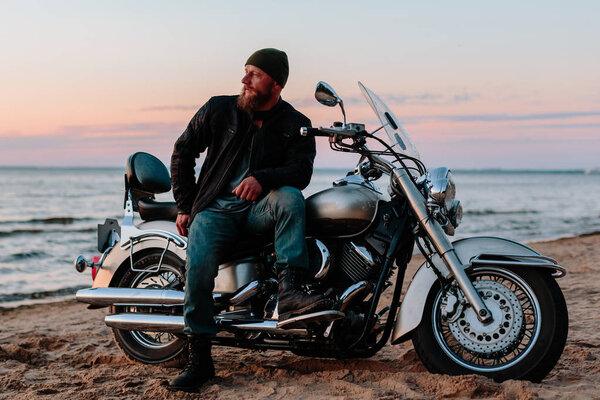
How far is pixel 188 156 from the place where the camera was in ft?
14.0

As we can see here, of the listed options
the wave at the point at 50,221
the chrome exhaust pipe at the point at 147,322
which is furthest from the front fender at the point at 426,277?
the wave at the point at 50,221

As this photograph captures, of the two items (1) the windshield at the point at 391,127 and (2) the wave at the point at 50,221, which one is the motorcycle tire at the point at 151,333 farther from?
(2) the wave at the point at 50,221

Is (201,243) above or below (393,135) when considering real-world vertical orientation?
below

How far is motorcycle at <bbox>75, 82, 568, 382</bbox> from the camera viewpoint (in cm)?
369

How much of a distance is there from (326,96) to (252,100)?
2.20 feet

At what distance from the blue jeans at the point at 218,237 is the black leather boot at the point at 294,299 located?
76 millimetres

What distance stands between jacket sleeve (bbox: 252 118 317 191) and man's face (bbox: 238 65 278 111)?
0.27m

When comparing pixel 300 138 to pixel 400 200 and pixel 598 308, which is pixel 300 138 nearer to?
pixel 400 200

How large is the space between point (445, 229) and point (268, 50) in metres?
1.60

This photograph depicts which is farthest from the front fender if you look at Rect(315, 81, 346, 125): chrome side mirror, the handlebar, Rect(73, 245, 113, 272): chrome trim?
Rect(73, 245, 113, 272): chrome trim

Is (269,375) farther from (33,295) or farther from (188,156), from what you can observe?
(33,295)

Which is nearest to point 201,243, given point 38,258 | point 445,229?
point 445,229

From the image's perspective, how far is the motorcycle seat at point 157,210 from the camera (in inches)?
186

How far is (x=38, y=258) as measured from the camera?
13.1m
